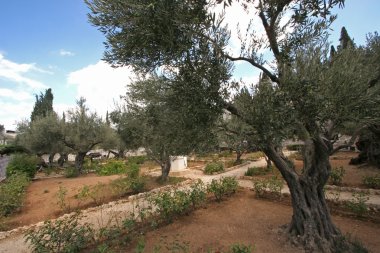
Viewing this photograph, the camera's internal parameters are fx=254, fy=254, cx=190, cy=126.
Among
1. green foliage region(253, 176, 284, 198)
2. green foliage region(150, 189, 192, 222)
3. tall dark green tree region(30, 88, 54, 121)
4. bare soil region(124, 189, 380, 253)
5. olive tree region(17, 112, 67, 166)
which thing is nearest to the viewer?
bare soil region(124, 189, 380, 253)

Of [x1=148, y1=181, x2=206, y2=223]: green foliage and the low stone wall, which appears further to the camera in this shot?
the low stone wall

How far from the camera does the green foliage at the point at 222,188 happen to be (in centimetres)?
1077

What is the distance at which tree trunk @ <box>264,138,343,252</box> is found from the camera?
605cm

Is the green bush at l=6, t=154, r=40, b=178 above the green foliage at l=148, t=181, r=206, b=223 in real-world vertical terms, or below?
above

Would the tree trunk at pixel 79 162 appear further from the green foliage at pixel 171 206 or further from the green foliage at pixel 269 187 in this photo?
the green foliage at pixel 269 187

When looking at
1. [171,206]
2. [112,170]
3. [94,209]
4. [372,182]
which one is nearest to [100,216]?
[94,209]

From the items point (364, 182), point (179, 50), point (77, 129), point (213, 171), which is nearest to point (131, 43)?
point (179, 50)

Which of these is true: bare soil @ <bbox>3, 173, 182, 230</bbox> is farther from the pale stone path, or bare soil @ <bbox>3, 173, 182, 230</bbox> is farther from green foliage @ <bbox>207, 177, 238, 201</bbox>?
green foliage @ <bbox>207, 177, 238, 201</bbox>

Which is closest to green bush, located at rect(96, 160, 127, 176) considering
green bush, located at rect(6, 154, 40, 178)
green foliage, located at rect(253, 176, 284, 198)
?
green bush, located at rect(6, 154, 40, 178)

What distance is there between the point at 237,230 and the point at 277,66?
4656 mm

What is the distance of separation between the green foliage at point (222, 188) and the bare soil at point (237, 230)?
87 cm

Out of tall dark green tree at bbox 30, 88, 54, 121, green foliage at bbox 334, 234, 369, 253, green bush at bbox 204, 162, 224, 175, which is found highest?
tall dark green tree at bbox 30, 88, 54, 121

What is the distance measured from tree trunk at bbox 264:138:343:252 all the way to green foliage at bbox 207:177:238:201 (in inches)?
171

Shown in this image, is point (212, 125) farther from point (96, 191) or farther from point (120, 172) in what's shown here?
point (120, 172)
